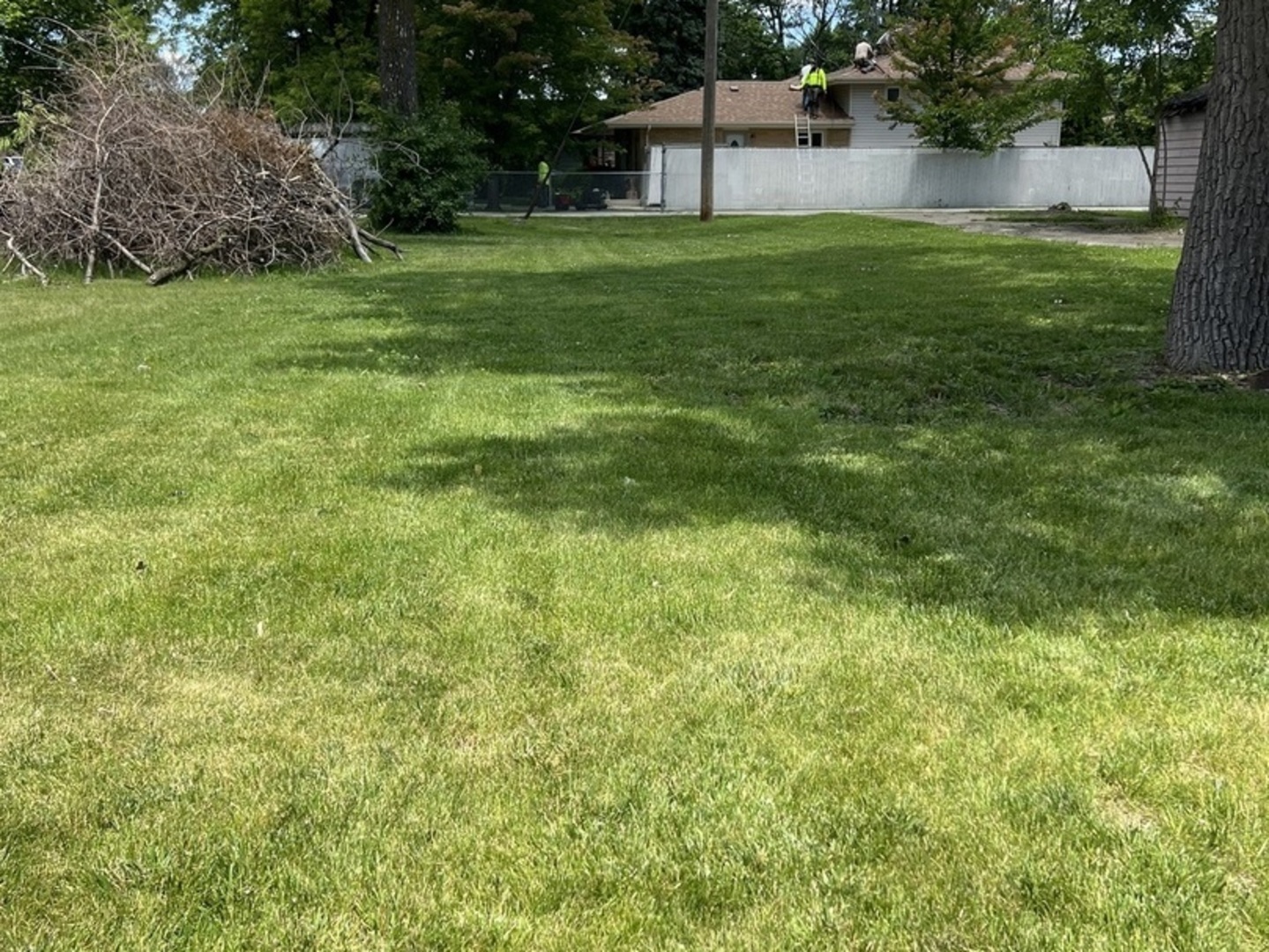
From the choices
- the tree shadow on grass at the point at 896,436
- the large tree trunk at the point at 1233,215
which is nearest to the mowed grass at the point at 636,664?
the tree shadow on grass at the point at 896,436

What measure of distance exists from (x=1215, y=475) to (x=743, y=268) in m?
9.70

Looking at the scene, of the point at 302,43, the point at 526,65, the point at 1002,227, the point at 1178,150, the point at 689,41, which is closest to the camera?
the point at 1002,227

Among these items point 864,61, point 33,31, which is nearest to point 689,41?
point 864,61

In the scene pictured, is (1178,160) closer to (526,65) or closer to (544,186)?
(544,186)

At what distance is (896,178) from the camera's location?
3144 centimetres

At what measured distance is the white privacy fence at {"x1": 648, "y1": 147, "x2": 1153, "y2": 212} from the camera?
31.1 meters

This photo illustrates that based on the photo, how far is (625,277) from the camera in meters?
13.3

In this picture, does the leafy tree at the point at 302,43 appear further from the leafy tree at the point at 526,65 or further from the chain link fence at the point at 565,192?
the chain link fence at the point at 565,192

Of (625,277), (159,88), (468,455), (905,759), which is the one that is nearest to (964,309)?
(625,277)

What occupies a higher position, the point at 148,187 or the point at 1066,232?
the point at 148,187

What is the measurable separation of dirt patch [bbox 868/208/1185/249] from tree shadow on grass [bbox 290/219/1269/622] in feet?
20.6

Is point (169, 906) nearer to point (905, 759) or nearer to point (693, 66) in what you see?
point (905, 759)

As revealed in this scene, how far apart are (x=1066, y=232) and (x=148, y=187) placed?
1567 centimetres

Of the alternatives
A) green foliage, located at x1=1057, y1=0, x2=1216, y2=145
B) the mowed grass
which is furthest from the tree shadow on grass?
green foliage, located at x1=1057, y1=0, x2=1216, y2=145
